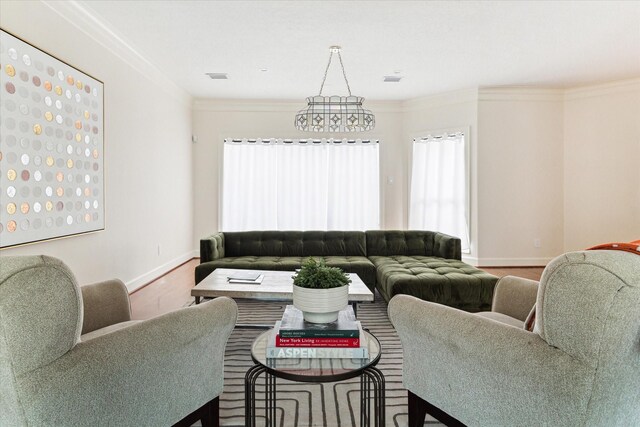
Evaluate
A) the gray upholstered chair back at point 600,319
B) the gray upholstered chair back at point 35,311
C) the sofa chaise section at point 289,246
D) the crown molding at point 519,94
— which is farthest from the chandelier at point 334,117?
the crown molding at point 519,94

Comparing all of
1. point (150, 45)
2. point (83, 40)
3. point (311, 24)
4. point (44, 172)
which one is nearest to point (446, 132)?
point (311, 24)

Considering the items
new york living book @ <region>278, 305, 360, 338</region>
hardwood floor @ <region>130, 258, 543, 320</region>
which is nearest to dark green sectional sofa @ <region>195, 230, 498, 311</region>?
hardwood floor @ <region>130, 258, 543, 320</region>

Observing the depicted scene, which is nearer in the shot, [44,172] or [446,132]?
[44,172]

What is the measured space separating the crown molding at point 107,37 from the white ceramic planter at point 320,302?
2.98 metres

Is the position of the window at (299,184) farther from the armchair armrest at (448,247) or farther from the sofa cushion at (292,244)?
the armchair armrest at (448,247)

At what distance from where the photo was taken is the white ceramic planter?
69.2 inches

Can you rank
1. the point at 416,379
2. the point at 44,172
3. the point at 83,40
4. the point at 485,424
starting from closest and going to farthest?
1. the point at 485,424
2. the point at 416,379
3. the point at 44,172
4. the point at 83,40

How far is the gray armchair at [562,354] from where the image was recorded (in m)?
1.12

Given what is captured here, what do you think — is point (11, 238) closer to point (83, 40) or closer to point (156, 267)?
point (83, 40)

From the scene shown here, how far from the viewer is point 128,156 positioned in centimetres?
432

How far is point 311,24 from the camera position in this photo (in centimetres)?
367

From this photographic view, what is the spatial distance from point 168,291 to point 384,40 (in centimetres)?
355

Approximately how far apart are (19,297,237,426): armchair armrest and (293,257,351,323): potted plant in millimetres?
308

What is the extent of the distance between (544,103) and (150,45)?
5.32m
